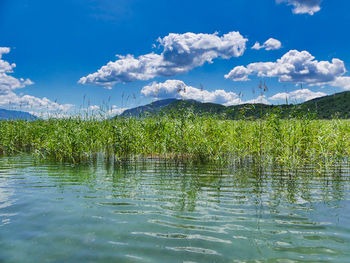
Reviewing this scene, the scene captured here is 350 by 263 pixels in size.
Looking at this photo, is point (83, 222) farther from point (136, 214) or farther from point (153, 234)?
point (153, 234)

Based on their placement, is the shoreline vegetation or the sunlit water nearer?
the sunlit water

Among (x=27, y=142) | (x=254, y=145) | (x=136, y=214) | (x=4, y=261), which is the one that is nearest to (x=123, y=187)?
(x=136, y=214)

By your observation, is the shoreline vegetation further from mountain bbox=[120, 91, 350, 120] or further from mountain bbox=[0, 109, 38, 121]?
mountain bbox=[0, 109, 38, 121]

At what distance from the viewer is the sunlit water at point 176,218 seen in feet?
11.8

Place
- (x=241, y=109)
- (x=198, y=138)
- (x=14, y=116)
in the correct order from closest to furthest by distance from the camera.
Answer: (x=241, y=109)
(x=198, y=138)
(x=14, y=116)

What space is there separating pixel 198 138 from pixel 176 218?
6.30 metres

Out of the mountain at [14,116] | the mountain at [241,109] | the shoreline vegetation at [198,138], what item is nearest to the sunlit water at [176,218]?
the shoreline vegetation at [198,138]

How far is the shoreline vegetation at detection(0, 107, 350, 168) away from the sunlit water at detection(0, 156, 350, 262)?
174 centimetres

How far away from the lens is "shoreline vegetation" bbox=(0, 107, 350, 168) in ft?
31.5

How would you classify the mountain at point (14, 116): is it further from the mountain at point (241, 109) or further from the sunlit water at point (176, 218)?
the sunlit water at point (176, 218)

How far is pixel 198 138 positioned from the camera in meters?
10.8

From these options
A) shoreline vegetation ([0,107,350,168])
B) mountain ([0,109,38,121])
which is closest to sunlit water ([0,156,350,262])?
shoreline vegetation ([0,107,350,168])

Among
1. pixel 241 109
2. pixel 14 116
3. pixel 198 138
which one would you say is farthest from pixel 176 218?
pixel 14 116

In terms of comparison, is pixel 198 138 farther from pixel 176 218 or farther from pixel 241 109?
pixel 176 218
